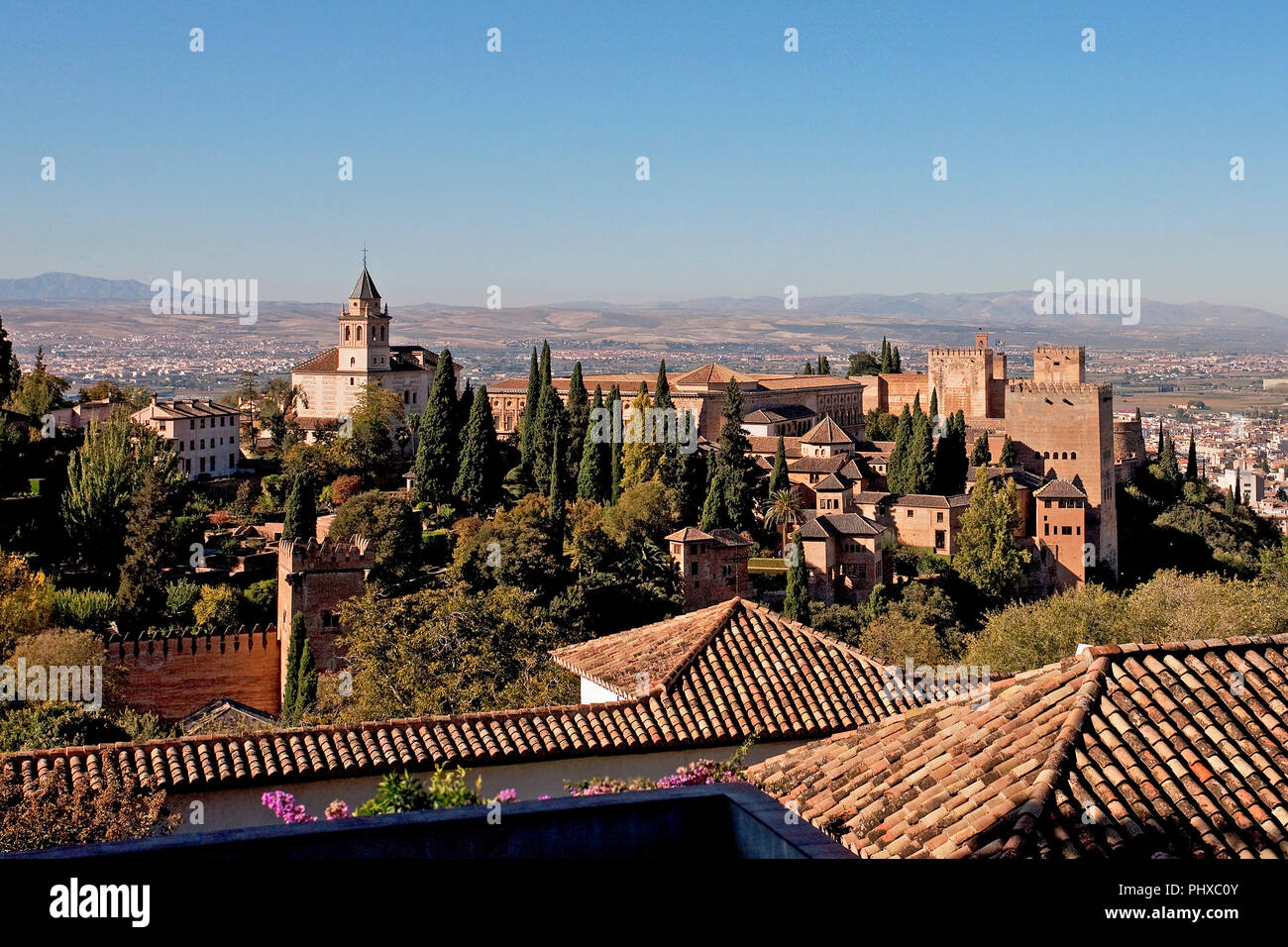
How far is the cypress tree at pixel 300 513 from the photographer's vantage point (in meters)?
35.7

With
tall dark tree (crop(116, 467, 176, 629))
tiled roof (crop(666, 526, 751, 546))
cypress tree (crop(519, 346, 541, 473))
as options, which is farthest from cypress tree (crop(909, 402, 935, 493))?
tall dark tree (crop(116, 467, 176, 629))

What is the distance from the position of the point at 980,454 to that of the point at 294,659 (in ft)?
96.4

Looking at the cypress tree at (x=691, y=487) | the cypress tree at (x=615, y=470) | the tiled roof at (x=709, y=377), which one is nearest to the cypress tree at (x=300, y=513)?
the cypress tree at (x=615, y=470)

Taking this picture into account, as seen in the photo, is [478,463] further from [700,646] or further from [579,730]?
[579,730]

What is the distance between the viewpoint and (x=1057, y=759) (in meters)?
6.67

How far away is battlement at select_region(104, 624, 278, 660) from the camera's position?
2820 centimetres

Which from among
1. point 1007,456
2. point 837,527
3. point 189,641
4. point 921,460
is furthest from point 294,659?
point 1007,456

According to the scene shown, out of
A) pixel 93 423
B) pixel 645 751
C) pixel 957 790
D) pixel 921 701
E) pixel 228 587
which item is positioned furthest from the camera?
pixel 93 423

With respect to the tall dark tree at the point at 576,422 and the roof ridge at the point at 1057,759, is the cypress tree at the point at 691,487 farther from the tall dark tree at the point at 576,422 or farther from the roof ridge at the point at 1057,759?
the roof ridge at the point at 1057,759
